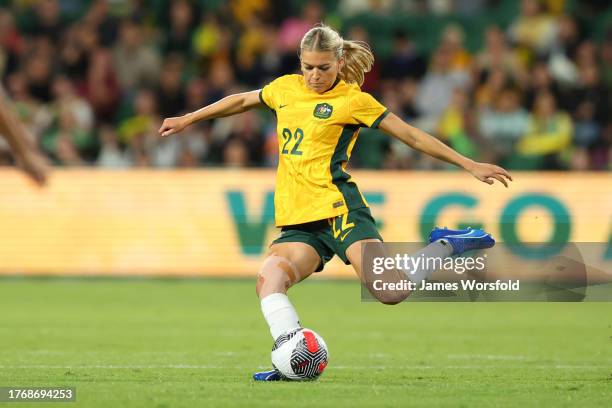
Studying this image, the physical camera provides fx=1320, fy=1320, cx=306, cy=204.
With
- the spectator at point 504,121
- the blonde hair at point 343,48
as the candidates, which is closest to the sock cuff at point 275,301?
the blonde hair at point 343,48

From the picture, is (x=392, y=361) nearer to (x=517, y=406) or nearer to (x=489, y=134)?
(x=517, y=406)

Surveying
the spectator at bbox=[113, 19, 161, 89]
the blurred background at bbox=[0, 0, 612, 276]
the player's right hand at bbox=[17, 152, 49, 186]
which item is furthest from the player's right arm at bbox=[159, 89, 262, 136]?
the spectator at bbox=[113, 19, 161, 89]

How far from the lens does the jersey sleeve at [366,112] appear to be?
8.41m

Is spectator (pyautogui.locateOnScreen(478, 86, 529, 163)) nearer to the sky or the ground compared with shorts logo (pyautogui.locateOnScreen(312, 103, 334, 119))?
nearer to the ground

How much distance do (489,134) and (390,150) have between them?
1.47 metres

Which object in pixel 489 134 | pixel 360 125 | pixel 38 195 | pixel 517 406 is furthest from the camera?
pixel 489 134

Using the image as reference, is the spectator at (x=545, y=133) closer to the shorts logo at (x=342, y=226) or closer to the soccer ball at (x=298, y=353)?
the shorts logo at (x=342, y=226)

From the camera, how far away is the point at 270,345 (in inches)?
433

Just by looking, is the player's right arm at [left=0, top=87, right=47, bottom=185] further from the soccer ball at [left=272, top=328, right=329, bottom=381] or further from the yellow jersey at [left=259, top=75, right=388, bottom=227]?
the yellow jersey at [left=259, top=75, right=388, bottom=227]

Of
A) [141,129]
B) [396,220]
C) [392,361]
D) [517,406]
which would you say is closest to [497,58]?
[396,220]

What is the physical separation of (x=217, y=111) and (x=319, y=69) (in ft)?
2.53

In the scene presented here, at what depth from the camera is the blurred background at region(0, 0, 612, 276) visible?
56.7 ft

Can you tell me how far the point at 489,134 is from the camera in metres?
18.6

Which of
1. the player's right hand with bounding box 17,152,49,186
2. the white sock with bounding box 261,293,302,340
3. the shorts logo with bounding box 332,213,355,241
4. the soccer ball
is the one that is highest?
the player's right hand with bounding box 17,152,49,186
